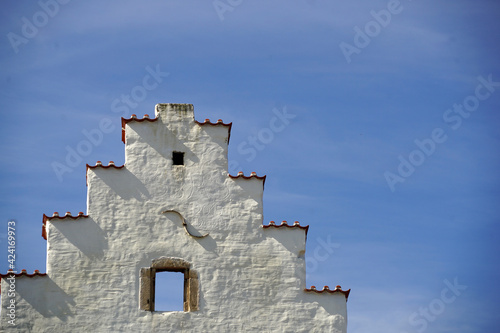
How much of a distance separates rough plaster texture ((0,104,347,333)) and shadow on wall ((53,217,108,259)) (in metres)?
0.03

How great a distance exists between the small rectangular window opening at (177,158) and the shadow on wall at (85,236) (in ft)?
12.1

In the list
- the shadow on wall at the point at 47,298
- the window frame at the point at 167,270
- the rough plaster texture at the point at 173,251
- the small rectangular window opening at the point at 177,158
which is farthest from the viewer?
the small rectangular window opening at the point at 177,158

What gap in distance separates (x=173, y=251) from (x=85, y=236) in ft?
10.2

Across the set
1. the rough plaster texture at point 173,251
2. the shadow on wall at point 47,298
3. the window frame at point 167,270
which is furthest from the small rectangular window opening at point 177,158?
the shadow on wall at point 47,298

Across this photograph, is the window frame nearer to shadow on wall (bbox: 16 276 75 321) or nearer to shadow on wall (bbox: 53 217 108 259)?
shadow on wall (bbox: 53 217 108 259)

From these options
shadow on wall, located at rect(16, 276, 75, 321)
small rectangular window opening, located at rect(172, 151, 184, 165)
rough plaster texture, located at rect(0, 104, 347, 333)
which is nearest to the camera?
shadow on wall, located at rect(16, 276, 75, 321)

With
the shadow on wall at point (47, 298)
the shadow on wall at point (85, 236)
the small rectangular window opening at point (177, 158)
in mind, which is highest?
the small rectangular window opening at point (177, 158)

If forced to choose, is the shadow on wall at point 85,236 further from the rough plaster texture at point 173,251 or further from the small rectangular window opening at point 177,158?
the small rectangular window opening at point 177,158

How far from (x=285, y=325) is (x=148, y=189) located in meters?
6.83

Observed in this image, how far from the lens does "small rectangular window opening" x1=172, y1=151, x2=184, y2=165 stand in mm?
37344

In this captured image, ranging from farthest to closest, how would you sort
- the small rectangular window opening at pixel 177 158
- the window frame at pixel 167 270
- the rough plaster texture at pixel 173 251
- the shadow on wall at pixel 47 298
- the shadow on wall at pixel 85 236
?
the small rectangular window opening at pixel 177 158 < the shadow on wall at pixel 85 236 < the window frame at pixel 167 270 < the rough plaster texture at pixel 173 251 < the shadow on wall at pixel 47 298

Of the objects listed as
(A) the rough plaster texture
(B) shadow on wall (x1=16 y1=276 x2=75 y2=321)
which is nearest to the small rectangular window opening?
(A) the rough plaster texture

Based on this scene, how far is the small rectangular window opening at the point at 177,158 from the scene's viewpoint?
37.3 m

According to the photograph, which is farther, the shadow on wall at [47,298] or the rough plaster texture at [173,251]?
the rough plaster texture at [173,251]
